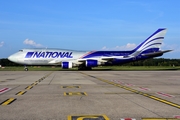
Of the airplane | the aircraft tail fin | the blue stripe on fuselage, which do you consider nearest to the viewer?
the airplane

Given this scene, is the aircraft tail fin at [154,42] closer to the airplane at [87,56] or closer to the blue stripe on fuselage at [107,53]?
the airplane at [87,56]

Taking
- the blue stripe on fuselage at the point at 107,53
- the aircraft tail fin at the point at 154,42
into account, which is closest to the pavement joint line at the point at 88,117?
the blue stripe on fuselage at the point at 107,53

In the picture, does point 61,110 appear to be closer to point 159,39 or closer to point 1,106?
point 1,106

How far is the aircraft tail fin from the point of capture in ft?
158

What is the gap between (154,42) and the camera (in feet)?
159

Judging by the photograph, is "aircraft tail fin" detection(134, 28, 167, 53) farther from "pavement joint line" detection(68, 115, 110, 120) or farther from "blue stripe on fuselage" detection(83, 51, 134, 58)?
"pavement joint line" detection(68, 115, 110, 120)

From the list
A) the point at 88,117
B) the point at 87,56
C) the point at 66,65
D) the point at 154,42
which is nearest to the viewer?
the point at 88,117

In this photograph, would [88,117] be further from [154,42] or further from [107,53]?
[154,42]

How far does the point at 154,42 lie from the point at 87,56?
12744 mm

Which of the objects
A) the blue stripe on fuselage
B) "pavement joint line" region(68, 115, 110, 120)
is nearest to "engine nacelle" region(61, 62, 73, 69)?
the blue stripe on fuselage

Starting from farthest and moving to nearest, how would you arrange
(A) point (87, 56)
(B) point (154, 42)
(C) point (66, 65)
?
(B) point (154, 42), (A) point (87, 56), (C) point (66, 65)

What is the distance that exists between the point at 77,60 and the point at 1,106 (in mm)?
38637

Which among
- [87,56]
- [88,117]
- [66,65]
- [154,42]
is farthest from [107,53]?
[88,117]

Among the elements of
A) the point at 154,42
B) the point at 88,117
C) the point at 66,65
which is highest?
the point at 154,42
